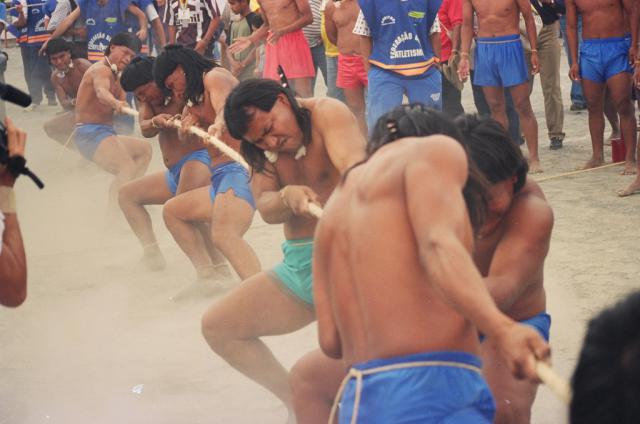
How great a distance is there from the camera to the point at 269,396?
519 cm

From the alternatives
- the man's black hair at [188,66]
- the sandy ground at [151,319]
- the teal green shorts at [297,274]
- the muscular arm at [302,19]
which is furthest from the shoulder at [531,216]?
the muscular arm at [302,19]

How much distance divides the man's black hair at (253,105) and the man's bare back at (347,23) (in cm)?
556

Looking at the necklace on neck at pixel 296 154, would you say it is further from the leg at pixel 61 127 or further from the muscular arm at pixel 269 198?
the leg at pixel 61 127

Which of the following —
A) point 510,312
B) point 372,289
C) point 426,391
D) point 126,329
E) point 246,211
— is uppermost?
point 372,289

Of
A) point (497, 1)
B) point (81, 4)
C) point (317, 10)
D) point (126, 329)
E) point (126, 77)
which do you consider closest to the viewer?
point (126, 329)

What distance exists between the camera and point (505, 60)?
9000 mm

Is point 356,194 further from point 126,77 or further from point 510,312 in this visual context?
point 126,77

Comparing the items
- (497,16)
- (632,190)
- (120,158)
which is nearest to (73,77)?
(120,158)

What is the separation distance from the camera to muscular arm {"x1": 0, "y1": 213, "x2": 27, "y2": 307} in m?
3.20

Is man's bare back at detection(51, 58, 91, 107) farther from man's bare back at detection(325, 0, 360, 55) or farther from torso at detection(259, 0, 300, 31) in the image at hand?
man's bare back at detection(325, 0, 360, 55)

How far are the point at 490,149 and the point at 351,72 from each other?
656 cm

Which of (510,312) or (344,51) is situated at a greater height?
(510,312)

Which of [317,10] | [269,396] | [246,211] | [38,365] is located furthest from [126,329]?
[317,10]

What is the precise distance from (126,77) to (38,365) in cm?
204
